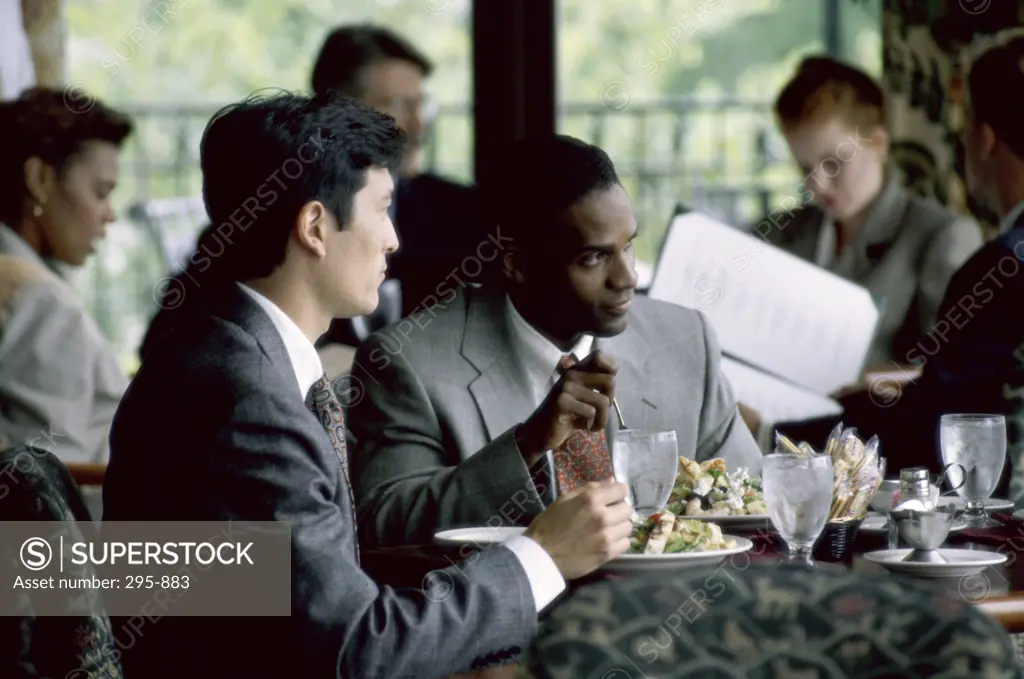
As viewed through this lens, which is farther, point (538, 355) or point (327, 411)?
point (538, 355)

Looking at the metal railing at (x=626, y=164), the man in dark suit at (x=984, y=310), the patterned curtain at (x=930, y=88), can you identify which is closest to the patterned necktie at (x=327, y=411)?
the man in dark suit at (x=984, y=310)

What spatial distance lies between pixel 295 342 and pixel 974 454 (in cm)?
97

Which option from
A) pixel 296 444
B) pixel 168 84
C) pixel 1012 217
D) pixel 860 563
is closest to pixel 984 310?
pixel 1012 217

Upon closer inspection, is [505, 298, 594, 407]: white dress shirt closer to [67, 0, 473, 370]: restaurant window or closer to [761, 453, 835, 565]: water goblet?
[761, 453, 835, 565]: water goblet

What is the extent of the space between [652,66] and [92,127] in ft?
12.8

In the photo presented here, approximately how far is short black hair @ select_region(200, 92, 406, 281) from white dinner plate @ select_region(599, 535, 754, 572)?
493mm

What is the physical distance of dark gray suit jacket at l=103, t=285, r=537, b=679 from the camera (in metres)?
1.44

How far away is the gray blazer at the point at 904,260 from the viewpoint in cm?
389

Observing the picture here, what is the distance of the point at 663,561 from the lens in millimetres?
1673

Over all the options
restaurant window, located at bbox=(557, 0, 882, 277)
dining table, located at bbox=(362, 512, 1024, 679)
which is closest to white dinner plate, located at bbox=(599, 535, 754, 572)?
dining table, located at bbox=(362, 512, 1024, 679)

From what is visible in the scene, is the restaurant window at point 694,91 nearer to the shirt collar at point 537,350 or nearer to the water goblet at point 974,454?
the shirt collar at point 537,350

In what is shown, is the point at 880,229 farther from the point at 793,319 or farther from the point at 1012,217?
the point at 1012,217

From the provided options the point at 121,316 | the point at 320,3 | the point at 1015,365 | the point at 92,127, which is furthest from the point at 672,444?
the point at 121,316

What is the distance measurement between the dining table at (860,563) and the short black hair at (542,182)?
0.60m
